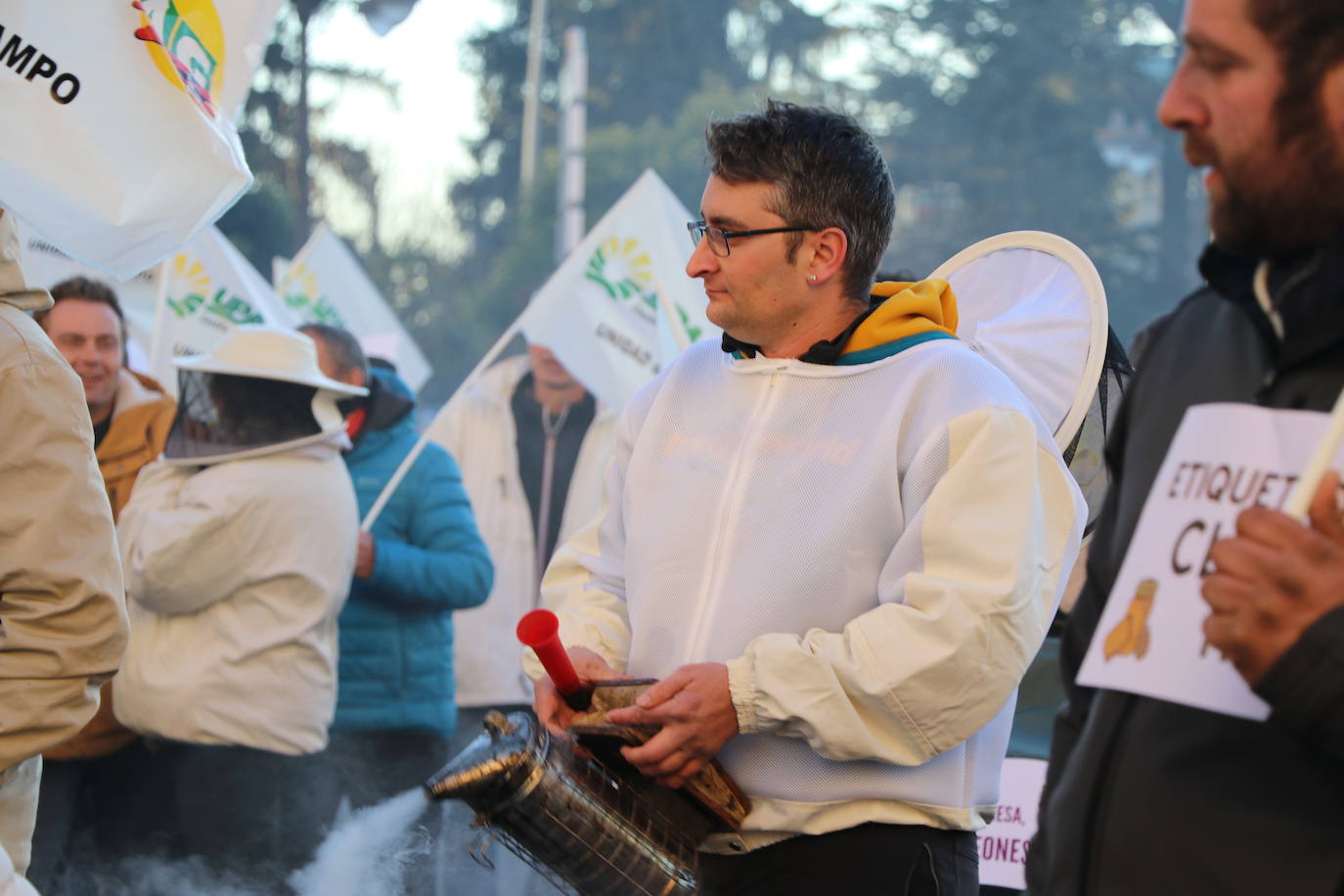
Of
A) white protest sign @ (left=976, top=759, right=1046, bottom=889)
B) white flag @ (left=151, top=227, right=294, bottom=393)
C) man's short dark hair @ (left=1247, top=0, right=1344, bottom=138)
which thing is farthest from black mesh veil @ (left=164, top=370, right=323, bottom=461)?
man's short dark hair @ (left=1247, top=0, right=1344, bottom=138)

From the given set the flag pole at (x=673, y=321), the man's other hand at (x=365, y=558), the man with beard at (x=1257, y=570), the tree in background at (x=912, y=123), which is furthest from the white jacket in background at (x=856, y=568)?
the tree in background at (x=912, y=123)

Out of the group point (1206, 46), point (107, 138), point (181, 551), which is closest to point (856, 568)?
point (1206, 46)

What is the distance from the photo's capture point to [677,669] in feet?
7.94

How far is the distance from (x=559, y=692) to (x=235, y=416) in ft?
7.43

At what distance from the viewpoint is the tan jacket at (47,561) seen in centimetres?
248

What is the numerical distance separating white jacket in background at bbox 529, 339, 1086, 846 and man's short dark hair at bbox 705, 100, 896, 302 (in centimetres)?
24

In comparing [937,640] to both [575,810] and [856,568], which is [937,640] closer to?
[856,568]

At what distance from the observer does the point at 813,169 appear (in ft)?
8.83

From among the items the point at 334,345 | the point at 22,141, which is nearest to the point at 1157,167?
the point at 334,345

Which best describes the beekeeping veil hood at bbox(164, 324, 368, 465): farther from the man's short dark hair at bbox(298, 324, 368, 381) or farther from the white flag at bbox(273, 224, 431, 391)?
the white flag at bbox(273, 224, 431, 391)

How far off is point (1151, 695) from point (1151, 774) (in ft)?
0.35

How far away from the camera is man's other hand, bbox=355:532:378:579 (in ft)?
16.8

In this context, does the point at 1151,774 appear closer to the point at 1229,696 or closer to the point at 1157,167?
the point at 1229,696

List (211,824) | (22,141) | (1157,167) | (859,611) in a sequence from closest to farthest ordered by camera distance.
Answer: (859,611) < (22,141) < (211,824) < (1157,167)
